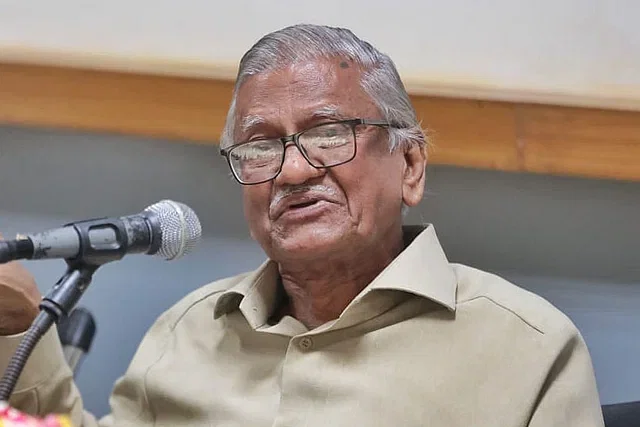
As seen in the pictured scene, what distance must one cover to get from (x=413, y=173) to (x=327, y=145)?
0.19 metres

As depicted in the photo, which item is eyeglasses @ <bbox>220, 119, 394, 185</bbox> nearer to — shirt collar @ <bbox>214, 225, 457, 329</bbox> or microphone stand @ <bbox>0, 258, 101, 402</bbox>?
shirt collar @ <bbox>214, 225, 457, 329</bbox>

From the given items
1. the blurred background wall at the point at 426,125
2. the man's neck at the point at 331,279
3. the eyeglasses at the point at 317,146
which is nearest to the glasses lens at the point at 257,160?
the eyeglasses at the point at 317,146

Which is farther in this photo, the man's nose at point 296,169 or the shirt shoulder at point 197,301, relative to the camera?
the shirt shoulder at point 197,301

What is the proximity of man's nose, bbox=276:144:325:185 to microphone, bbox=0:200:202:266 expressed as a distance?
15cm

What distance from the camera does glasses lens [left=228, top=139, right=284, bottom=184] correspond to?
123 cm

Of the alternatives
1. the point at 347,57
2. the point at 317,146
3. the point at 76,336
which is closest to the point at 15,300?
the point at 76,336

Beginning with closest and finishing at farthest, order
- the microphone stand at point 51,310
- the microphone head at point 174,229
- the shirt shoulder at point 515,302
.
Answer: the microphone stand at point 51,310
the microphone head at point 174,229
the shirt shoulder at point 515,302

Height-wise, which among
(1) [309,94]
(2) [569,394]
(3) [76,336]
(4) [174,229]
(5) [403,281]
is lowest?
(3) [76,336]

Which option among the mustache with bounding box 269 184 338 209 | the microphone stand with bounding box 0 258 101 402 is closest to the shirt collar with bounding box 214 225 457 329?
the mustache with bounding box 269 184 338 209

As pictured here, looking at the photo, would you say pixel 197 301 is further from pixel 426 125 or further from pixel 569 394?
pixel 569 394

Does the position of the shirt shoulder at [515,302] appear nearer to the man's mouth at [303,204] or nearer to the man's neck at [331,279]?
the man's neck at [331,279]

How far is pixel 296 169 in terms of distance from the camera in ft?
3.92

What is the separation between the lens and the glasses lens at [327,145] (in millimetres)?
1208

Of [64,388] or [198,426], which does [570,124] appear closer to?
[198,426]
